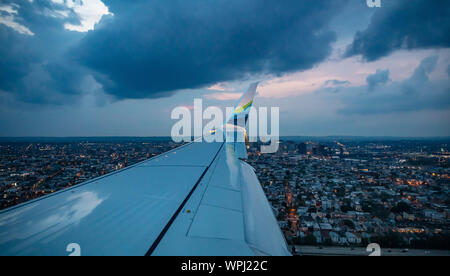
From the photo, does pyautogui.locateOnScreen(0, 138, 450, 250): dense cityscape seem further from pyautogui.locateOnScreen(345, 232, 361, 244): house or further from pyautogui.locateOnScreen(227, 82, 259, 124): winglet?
pyautogui.locateOnScreen(227, 82, 259, 124): winglet

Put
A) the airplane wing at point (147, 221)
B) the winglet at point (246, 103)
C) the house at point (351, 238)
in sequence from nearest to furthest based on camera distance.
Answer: the airplane wing at point (147, 221), the winglet at point (246, 103), the house at point (351, 238)

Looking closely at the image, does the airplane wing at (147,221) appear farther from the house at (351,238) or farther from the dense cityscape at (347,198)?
the house at (351,238)

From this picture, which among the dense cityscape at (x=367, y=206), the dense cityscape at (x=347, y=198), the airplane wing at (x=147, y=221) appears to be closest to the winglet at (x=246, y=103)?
the dense cityscape at (x=367, y=206)

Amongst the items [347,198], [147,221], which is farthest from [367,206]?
[147,221]

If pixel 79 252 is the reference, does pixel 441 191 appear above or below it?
below

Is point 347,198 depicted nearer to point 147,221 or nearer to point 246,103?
point 246,103
